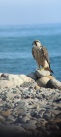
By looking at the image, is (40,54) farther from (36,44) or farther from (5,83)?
(5,83)

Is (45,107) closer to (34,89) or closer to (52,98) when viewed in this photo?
(52,98)

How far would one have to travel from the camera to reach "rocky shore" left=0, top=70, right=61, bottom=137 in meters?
2.27

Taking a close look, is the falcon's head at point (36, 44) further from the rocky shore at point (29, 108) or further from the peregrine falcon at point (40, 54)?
the rocky shore at point (29, 108)

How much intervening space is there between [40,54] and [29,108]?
6.61 feet

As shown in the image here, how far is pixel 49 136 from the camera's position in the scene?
2.25 m

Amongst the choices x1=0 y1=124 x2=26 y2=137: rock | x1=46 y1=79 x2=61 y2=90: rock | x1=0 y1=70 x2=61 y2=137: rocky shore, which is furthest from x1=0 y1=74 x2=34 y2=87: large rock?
x1=0 y1=124 x2=26 y2=137: rock

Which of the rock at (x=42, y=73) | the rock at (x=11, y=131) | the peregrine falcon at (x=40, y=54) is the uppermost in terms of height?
the peregrine falcon at (x=40, y=54)

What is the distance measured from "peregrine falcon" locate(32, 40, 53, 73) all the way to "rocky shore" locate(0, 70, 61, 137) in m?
0.36

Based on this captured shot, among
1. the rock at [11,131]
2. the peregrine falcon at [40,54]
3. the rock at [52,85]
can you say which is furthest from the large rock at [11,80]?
the rock at [11,131]

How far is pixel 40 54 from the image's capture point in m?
4.83

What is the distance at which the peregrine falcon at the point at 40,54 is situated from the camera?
4.76 metres

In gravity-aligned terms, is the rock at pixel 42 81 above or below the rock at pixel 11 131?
above

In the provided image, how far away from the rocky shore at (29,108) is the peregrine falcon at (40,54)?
36 cm

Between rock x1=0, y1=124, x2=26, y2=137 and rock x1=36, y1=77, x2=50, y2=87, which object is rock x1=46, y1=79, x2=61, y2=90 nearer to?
rock x1=36, y1=77, x2=50, y2=87
